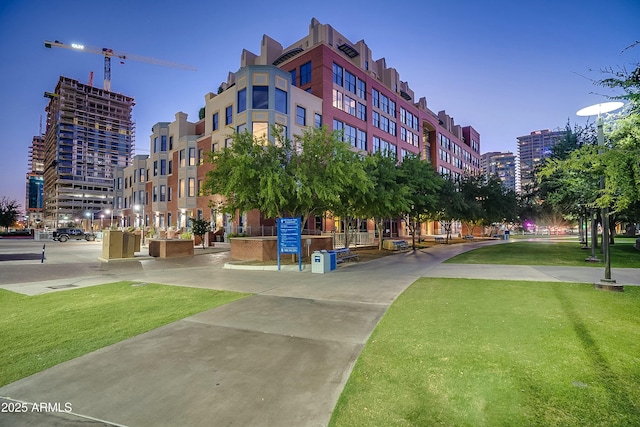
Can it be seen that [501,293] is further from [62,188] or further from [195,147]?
[62,188]

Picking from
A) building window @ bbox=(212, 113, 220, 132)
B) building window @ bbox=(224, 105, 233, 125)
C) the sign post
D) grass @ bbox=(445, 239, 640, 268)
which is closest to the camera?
the sign post

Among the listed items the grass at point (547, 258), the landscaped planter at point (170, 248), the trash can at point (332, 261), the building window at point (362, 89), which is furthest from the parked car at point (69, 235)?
the grass at point (547, 258)

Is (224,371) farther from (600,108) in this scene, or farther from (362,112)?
(362,112)

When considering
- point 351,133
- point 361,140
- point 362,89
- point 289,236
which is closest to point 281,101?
point 351,133

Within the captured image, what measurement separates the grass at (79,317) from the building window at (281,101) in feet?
76.4

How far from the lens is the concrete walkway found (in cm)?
352

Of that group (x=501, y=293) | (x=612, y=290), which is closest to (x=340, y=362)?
(x=501, y=293)

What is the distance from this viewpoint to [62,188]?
136 m

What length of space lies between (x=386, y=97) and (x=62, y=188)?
147462 millimetres

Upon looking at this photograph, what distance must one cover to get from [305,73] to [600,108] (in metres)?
32.1

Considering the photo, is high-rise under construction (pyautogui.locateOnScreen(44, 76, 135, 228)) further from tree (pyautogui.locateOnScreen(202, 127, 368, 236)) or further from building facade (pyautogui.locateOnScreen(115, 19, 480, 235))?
tree (pyautogui.locateOnScreen(202, 127, 368, 236))

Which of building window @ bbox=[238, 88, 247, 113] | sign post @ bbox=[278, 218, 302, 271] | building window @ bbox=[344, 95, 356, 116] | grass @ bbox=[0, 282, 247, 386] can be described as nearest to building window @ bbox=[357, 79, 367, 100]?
building window @ bbox=[344, 95, 356, 116]

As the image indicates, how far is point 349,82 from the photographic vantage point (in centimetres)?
3934

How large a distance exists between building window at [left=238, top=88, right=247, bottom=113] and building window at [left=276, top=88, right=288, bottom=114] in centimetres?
311
